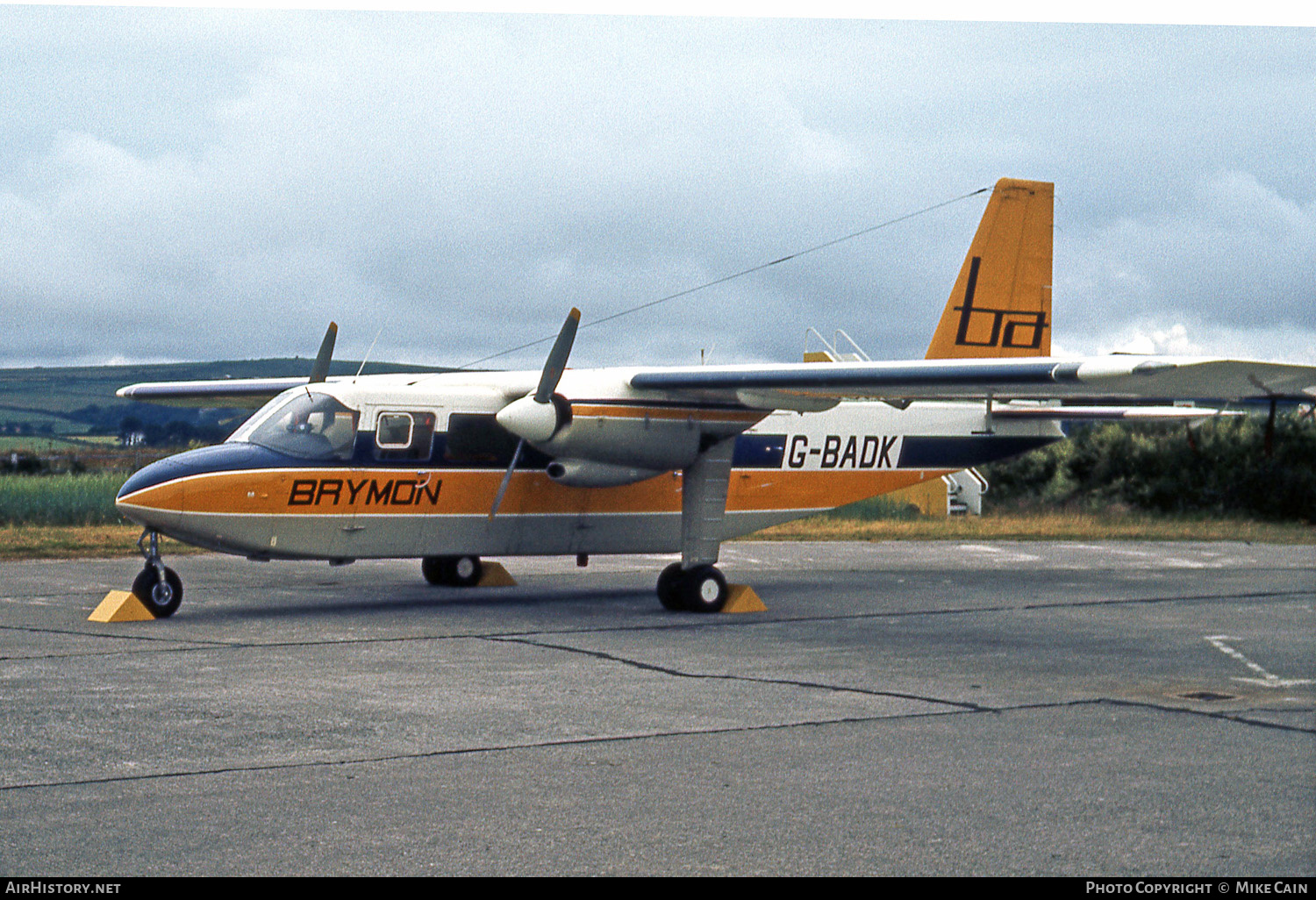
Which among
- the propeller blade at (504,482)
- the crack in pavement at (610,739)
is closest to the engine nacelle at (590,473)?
the propeller blade at (504,482)

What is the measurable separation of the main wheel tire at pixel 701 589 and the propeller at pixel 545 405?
2.39 meters

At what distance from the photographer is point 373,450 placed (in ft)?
51.2

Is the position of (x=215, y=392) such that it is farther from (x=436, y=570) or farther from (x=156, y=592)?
(x=156, y=592)

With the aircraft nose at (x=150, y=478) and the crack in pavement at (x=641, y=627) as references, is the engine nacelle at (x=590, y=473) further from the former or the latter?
the aircraft nose at (x=150, y=478)

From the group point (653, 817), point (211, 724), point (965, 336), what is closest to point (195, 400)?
point (965, 336)

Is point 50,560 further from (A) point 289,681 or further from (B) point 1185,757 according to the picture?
(B) point 1185,757

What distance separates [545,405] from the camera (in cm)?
1577

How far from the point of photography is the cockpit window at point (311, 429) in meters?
15.2

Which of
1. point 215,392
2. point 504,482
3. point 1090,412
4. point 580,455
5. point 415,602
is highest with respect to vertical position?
point 1090,412

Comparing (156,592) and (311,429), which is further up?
(311,429)

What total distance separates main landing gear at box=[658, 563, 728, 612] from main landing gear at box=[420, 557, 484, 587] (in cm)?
375

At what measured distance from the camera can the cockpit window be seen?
15188mm

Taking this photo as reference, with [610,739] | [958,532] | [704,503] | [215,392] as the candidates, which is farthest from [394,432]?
[958,532]

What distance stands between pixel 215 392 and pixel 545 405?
7891 mm
